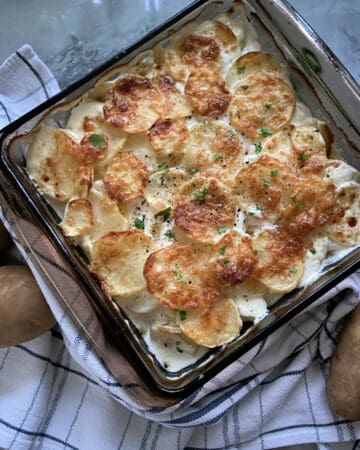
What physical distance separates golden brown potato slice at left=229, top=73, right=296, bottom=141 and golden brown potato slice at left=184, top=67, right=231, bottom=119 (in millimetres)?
30

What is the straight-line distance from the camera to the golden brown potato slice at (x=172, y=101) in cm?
183

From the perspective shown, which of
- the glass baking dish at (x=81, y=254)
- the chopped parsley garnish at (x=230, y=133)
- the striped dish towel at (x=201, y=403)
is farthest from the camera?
the striped dish towel at (x=201, y=403)

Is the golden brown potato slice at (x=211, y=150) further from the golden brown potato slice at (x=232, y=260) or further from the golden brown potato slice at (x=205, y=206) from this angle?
the golden brown potato slice at (x=232, y=260)

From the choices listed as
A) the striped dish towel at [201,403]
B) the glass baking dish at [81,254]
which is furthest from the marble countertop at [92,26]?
the glass baking dish at [81,254]

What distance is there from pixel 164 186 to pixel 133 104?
221mm

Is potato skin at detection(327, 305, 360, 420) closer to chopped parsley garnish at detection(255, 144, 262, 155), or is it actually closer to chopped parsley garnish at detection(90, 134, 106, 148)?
chopped parsley garnish at detection(255, 144, 262, 155)

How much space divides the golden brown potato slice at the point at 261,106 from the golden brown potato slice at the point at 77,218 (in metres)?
0.43

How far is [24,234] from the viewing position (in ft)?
5.99

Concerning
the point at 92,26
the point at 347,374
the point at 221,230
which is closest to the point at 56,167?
the point at 221,230

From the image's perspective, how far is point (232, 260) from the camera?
5.68 feet

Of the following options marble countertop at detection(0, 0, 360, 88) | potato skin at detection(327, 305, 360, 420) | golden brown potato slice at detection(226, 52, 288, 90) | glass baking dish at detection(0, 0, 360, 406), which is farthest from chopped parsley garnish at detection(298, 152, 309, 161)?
marble countertop at detection(0, 0, 360, 88)

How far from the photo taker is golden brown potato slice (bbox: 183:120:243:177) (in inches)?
71.3

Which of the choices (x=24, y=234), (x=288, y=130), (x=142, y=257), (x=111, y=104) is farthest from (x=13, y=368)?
(x=288, y=130)

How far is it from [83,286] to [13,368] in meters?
0.50
